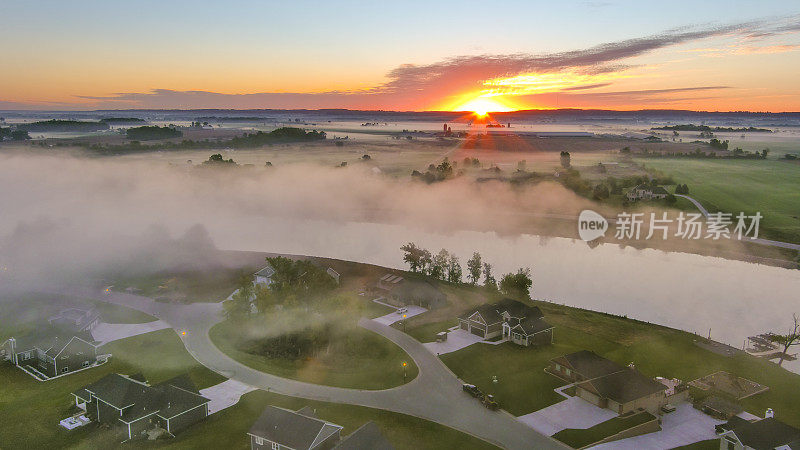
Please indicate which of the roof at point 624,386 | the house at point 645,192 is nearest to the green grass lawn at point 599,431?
the roof at point 624,386

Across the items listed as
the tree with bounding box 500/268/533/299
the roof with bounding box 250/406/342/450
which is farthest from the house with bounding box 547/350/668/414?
the roof with bounding box 250/406/342/450

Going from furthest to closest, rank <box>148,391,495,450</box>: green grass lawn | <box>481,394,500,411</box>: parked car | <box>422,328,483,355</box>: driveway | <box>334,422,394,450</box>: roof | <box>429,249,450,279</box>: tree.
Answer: <box>429,249,450,279</box>: tree
<box>422,328,483,355</box>: driveway
<box>481,394,500,411</box>: parked car
<box>148,391,495,450</box>: green grass lawn
<box>334,422,394,450</box>: roof

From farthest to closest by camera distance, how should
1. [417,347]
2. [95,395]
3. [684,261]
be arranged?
[684,261] → [417,347] → [95,395]

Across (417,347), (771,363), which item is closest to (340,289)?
(417,347)

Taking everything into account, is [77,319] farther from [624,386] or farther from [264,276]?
[624,386]

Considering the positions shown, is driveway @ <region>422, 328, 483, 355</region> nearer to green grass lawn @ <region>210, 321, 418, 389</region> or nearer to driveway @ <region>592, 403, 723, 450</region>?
green grass lawn @ <region>210, 321, 418, 389</region>

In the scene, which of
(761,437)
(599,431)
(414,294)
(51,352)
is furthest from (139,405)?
(761,437)

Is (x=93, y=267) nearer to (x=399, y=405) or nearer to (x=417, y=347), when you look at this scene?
(x=417, y=347)
